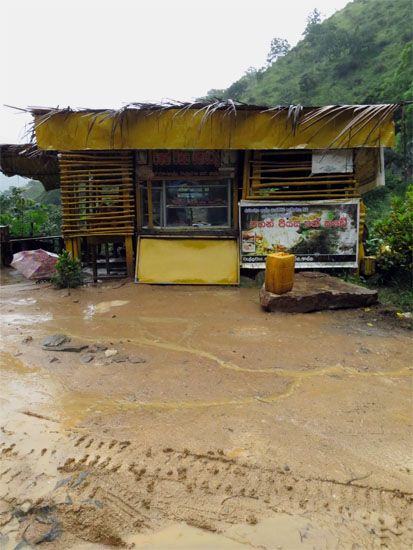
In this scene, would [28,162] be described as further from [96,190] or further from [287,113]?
[287,113]

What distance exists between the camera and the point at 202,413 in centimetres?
335

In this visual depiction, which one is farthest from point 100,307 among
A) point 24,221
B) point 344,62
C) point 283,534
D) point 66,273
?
point 344,62

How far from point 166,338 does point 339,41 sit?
57373 mm

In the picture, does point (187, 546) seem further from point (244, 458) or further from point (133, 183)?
point (133, 183)

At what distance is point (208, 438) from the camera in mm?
2957

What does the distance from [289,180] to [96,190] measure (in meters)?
4.21

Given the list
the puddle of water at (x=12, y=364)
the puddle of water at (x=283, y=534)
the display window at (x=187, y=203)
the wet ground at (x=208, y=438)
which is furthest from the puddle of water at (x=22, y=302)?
the puddle of water at (x=283, y=534)

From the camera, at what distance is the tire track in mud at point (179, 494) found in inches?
85.1

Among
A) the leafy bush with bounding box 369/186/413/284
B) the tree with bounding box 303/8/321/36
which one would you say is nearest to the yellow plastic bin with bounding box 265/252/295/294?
the leafy bush with bounding box 369/186/413/284

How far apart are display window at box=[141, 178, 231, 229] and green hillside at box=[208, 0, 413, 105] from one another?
88.2 feet

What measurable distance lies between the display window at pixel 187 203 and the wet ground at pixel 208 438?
4.16 m

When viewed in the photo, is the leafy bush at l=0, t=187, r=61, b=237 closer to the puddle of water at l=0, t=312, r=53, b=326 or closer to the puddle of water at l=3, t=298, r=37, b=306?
the puddle of water at l=3, t=298, r=37, b=306

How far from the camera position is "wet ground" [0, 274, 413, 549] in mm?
2156

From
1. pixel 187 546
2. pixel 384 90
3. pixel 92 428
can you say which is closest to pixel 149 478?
pixel 187 546
